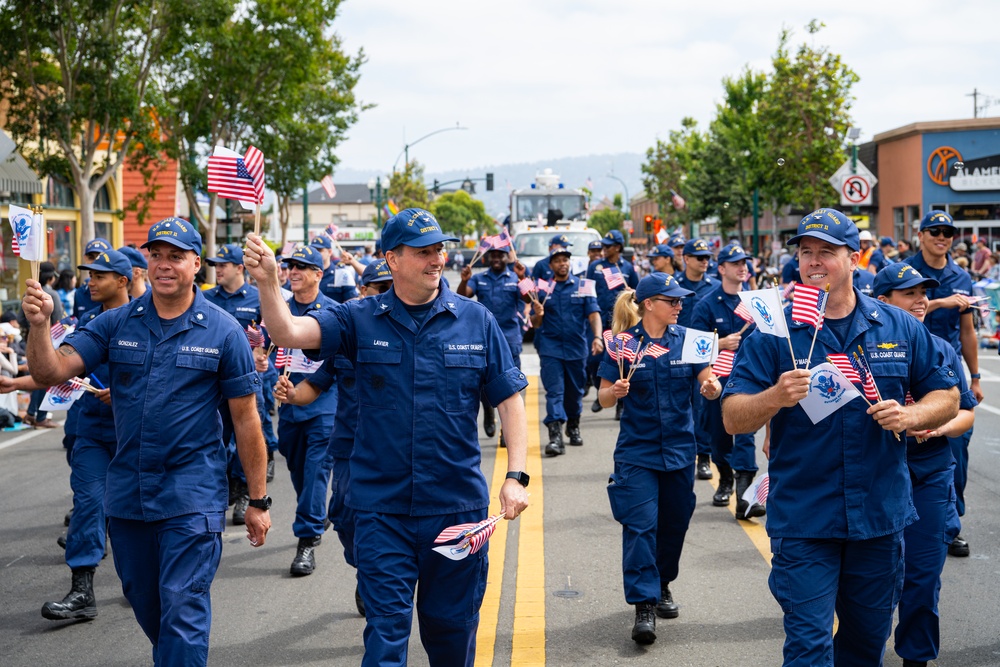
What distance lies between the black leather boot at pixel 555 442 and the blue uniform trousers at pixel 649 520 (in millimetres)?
5075

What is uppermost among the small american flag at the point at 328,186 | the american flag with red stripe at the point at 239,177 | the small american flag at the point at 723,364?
the small american flag at the point at 328,186

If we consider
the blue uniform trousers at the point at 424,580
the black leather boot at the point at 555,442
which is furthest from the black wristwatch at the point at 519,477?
the black leather boot at the point at 555,442

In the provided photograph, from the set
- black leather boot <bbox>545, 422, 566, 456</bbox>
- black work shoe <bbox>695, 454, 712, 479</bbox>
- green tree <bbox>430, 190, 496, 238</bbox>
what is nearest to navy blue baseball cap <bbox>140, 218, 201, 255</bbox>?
black work shoe <bbox>695, 454, 712, 479</bbox>

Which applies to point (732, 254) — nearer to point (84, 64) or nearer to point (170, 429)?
point (170, 429)

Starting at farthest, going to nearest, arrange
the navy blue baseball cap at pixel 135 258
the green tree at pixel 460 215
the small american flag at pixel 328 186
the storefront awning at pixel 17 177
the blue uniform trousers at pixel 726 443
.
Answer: the green tree at pixel 460 215 < the small american flag at pixel 328 186 < the storefront awning at pixel 17 177 < the blue uniform trousers at pixel 726 443 < the navy blue baseball cap at pixel 135 258

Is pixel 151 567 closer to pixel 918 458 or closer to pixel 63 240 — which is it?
pixel 918 458

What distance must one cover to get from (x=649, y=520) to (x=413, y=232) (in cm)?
235

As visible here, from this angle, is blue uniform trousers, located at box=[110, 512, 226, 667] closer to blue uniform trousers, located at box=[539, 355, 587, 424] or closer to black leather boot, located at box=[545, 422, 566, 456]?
black leather boot, located at box=[545, 422, 566, 456]

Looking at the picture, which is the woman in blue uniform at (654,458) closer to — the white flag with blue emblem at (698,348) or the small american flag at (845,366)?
the white flag with blue emblem at (698,348)

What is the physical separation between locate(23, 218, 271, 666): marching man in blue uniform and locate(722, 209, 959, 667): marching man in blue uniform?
213cm

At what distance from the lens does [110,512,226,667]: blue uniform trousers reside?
4594 millimetres

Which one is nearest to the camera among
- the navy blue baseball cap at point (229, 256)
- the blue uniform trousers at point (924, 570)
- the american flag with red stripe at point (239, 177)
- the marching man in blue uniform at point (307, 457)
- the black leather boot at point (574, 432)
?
the american flag with red stripe at point (239, 177)

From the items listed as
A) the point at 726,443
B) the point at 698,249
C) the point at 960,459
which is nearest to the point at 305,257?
the point at 726,443

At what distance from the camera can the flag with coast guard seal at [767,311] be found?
13.7 ft
